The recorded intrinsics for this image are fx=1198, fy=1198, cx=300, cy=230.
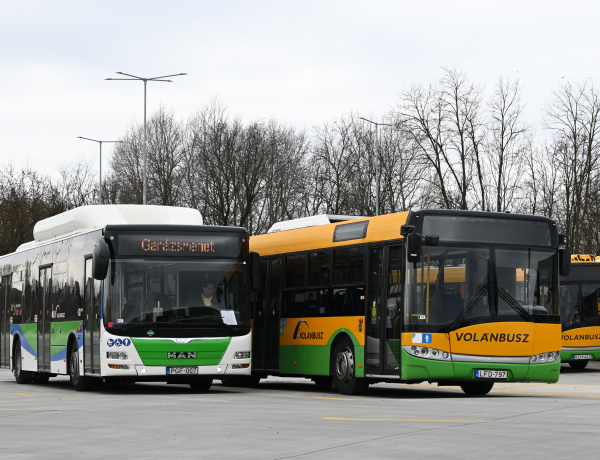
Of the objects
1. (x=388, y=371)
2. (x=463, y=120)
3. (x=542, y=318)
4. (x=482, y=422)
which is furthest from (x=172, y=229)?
(x=463, y=120)

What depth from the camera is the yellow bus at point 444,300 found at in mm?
18797

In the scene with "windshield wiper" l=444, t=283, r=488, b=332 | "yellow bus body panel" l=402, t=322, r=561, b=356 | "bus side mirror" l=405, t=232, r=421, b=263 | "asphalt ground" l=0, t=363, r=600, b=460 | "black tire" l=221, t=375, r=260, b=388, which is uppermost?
"bus side mirror" l=405, t=232, r=421, b=263

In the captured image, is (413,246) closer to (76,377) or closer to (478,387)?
(478,387)

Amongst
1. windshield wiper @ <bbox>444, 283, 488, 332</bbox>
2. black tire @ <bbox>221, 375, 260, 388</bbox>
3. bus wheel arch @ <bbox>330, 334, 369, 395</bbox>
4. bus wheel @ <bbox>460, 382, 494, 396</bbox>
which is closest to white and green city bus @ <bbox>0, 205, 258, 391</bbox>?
bus wheel arch @ <bbox>330, 334, 369, 395</bbox>

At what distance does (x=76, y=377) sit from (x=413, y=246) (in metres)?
7.35

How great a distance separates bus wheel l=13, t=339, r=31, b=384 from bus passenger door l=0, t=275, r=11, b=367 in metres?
0.78

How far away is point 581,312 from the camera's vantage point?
32938 mm

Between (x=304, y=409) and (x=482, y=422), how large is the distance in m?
3.50

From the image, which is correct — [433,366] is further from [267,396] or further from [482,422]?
[482,422]

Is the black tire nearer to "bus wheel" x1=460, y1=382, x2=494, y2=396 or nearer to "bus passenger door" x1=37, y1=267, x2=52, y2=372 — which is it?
"bus passenger door" x1=37, y1=267, x2=52, y2=372

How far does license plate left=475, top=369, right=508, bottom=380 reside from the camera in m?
18.9

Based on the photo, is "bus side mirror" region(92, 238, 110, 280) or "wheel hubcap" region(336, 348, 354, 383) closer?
"bus side mirror" region(92, 238, 110, 280)

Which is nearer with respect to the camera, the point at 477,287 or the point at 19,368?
the point at 477,287

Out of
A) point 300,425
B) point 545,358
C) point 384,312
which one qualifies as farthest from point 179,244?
point 300,425
